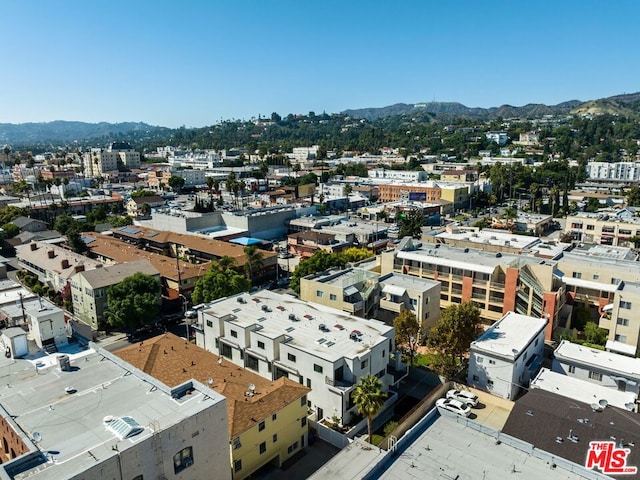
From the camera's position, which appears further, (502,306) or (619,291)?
(502,306)

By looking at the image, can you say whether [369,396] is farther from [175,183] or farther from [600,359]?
[175,183]

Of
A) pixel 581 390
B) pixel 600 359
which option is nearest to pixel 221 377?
pixel 581 390

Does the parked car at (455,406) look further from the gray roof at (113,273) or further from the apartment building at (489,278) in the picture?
the gray roof at (113,273)

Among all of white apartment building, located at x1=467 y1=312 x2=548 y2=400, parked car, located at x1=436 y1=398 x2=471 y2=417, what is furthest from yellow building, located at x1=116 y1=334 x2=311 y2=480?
white apartment building, located at x1=467 y1=312 x2=548 y2=400

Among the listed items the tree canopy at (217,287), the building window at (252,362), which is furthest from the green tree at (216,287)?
the building window at (252,362)

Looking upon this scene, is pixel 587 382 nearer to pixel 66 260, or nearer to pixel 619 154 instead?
pixel 66 260

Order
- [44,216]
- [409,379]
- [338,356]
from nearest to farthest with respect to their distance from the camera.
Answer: [338,356], [409,379], [44,216]

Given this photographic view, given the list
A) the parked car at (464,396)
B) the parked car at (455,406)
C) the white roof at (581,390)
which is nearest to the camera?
the white roof at (581,390)

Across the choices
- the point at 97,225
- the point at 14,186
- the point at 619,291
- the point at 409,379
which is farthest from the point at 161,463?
the point at 14,186
